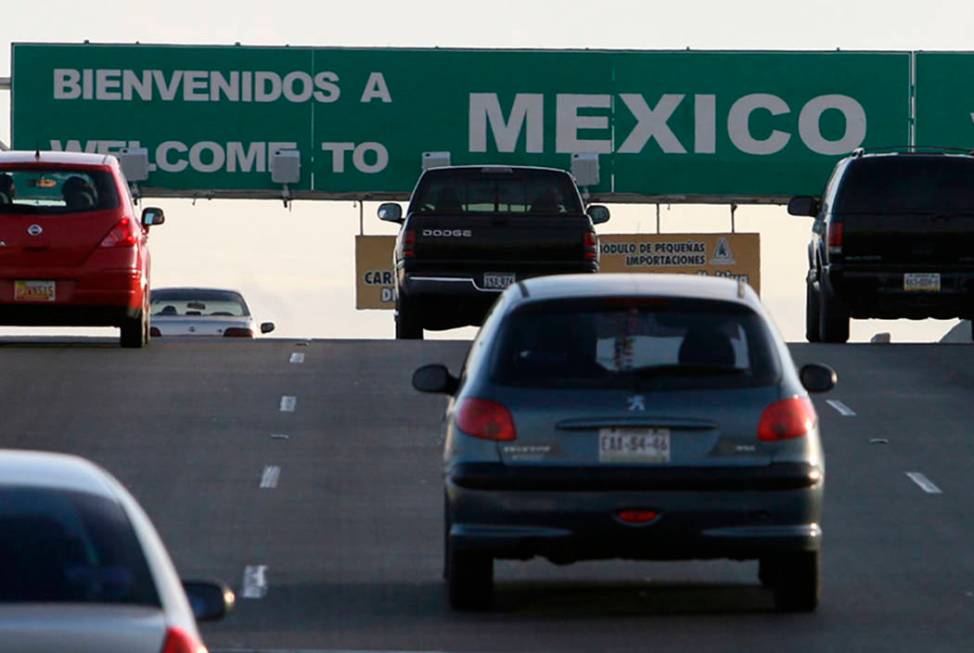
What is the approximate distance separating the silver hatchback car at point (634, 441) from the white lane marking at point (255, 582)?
1.57m

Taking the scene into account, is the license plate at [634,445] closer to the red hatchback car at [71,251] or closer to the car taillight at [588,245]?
the red hatchback car at [71,251]

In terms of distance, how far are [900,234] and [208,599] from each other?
2152 centimetres

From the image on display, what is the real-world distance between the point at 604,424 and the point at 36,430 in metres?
9.09

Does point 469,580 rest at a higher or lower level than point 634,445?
lower

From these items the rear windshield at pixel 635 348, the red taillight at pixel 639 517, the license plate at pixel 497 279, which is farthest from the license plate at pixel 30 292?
the red taillight at pixel 639 517

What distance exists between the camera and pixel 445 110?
5238 centimetres

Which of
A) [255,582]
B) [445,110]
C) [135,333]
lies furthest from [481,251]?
[445,110]

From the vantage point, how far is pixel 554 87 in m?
52.7

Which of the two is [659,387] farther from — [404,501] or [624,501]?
[404,501]

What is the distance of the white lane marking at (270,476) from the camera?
19.5m

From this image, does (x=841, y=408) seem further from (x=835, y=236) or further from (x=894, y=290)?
(x=894, y=290)

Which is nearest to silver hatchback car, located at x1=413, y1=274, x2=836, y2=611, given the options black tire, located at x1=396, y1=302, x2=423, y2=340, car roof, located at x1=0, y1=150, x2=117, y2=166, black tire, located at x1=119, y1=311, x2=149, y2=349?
car roof, located at x1=0, y1=150, x2=117, y2=166

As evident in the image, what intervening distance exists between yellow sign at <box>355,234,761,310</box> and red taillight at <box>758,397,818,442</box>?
54.6 meters

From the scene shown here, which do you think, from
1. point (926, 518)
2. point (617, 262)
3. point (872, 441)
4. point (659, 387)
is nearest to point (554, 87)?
point (617, 262)
